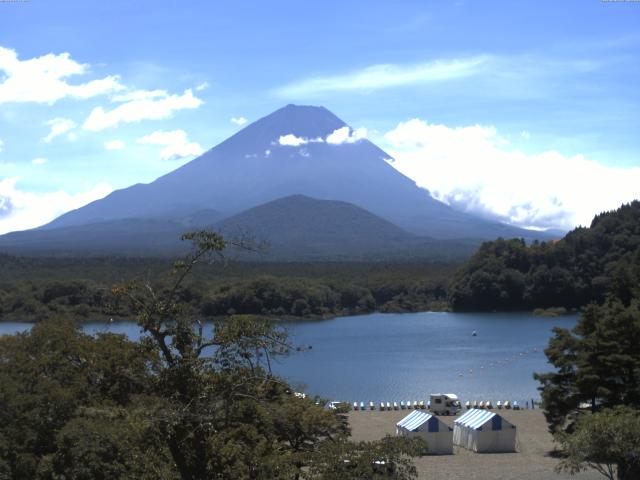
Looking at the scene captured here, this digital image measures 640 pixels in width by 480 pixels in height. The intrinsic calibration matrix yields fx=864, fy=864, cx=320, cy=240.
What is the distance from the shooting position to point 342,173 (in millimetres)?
151125

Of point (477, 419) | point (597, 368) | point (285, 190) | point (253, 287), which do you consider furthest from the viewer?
point (285, 190)

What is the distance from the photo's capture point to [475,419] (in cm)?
1562

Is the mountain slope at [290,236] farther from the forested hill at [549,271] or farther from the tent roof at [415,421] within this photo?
the tent roof at [415,421]

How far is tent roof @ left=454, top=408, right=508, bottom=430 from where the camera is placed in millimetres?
15220

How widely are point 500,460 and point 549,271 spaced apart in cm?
3572

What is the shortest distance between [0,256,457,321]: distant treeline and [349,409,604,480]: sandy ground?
19.5m

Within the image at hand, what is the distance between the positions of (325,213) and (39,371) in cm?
10514

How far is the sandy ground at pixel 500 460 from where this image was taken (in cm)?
1317

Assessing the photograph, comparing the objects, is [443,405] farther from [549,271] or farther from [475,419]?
[549,271]

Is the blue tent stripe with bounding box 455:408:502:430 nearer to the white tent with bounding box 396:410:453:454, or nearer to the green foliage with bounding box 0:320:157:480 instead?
the white tent with bounding box 396:410:453:454

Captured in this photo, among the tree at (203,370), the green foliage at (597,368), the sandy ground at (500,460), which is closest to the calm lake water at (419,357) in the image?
the sandy ground at (500,460)

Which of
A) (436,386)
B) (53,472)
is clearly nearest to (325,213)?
(436,386)

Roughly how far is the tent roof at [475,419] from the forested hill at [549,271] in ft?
107

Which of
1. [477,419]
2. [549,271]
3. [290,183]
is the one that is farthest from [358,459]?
[290,183]
